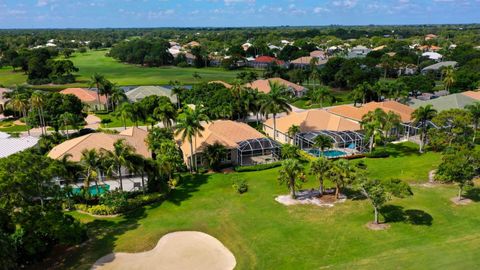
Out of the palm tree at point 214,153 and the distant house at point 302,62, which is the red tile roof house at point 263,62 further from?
the palm tree at point 214,153

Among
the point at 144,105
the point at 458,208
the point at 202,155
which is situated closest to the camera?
the point at 458,208

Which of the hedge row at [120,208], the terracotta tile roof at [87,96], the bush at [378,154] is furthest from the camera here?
the terracotta tile roof at [87,96]

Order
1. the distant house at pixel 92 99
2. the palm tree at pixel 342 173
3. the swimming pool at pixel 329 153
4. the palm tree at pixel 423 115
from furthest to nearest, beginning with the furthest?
the distant house at pixel 92 99 → the swimming pool at pixel 329 153 → the palm tree at pixel 423 115 → the palm tree at pixel 342 173

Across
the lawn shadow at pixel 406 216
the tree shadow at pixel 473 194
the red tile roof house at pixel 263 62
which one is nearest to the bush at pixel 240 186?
the lawn shadow at pixel 406 216

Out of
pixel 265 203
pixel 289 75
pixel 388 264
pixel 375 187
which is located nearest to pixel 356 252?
pixel 388 264

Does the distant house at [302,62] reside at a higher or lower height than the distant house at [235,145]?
higher

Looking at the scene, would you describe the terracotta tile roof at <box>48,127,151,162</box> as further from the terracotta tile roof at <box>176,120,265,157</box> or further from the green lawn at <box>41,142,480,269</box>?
the green lawn at <box>41,142,480,269</box>

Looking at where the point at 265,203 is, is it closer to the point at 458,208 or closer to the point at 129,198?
the point at 129,198
